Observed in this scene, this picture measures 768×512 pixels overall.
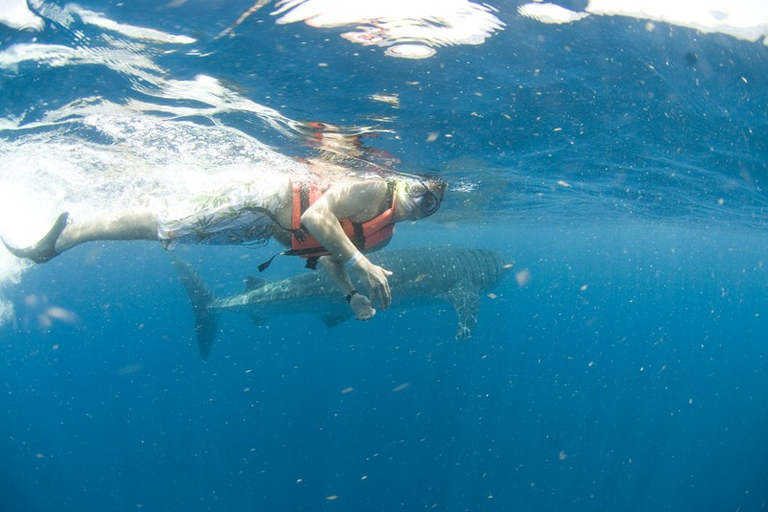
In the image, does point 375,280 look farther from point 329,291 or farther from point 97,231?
point 329,291

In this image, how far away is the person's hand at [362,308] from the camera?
4.42 m

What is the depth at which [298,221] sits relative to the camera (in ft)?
17.9

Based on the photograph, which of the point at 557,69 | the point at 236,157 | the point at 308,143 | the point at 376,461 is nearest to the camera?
the point at 557,69

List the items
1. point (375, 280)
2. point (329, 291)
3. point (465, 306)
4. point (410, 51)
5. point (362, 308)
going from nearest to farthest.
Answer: point (375, 280)
point (362, 308)
point (410, 51)
point (465, 306)
point (329, 291)

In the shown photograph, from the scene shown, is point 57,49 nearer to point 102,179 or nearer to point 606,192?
point 102,179

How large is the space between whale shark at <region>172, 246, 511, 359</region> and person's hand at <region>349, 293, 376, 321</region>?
7.34m

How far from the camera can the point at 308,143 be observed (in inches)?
365

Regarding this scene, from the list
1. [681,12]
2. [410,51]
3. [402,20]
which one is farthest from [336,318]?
[681,12]

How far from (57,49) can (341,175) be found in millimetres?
6591

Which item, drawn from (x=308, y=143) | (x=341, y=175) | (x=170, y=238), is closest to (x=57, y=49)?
(x=170, y=238)

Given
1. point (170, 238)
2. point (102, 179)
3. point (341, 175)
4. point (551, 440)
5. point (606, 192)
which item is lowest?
point (551, 440)

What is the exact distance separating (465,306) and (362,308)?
777 cm

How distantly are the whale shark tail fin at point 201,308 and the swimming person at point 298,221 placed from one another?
5.91 m

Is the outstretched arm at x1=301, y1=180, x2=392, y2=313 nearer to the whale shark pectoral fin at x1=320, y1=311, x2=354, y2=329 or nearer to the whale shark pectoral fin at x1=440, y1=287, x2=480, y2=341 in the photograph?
the whale shark pectoral fin at x1=440, y1=287, x2=480, y2=341
